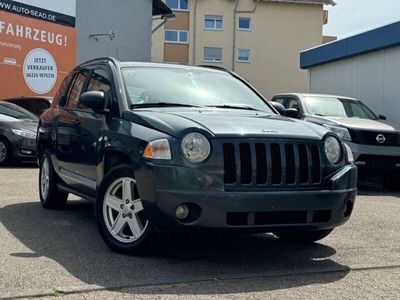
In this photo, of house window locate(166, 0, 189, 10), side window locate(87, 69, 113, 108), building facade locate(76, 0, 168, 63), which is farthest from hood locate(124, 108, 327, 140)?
house window locate(166, 0, 189, 10)

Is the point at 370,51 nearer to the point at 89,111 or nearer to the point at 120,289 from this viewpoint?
the point at 89,111

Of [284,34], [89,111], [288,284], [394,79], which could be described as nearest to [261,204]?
[288,284]

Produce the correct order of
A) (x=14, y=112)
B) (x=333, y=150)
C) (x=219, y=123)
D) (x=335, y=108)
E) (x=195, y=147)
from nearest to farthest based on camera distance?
(x=195, y=147)
(x=219, y=123)
(x=333, y=150)
(x=335, y=108)
(x=14, y=112)

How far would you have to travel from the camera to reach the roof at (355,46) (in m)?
14.9

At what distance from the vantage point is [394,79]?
49.4ft

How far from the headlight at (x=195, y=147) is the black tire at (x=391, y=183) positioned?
7.33 m

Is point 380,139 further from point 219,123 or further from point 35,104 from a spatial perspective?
point 35,104

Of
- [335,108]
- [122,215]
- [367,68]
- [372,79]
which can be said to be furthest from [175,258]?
[367,68]

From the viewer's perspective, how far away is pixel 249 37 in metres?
44.5

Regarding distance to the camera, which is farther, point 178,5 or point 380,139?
point 178,5

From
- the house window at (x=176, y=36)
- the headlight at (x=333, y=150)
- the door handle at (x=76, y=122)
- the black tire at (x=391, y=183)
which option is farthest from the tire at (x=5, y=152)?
the house window at (x=176, y=36)

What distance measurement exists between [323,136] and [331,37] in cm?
5099

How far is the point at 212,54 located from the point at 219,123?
39.7 meters

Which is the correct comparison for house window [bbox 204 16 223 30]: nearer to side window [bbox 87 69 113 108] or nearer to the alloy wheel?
side window [bbox 87 69 113 108]
